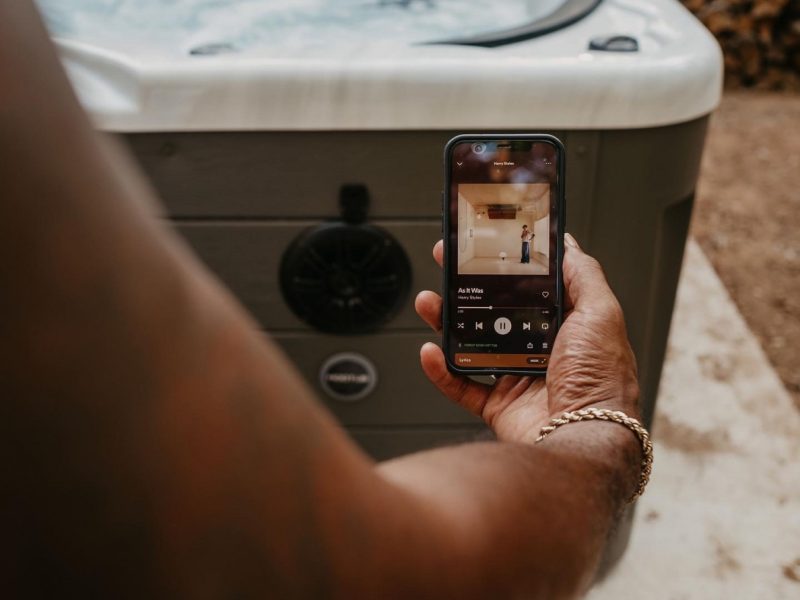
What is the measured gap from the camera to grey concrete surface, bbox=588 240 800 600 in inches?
64.1

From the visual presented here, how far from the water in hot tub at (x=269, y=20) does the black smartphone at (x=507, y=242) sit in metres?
1.47

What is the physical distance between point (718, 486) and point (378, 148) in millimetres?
1107

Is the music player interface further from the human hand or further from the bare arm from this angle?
the bare arm

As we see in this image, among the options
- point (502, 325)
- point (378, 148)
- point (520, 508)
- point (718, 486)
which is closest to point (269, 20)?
point (378, 148)

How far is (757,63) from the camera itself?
15.4 ft

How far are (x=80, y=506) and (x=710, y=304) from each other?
2.42 m

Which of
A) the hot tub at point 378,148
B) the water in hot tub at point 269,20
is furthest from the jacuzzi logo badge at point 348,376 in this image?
the water in hot tub at point 269,20

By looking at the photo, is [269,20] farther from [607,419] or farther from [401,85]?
[607,419]

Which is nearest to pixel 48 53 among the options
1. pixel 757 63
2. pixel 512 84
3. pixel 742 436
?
pixel 512 84

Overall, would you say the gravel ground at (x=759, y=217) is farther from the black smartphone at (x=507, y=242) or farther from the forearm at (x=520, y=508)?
the forearm at (x=520, y=508)

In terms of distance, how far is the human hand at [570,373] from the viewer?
63cm

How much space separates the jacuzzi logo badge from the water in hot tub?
37.1 inches

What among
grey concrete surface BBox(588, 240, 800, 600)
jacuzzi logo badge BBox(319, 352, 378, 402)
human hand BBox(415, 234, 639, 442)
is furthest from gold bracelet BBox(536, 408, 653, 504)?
grey concrete surface BBox(588, 240, 800, 600)

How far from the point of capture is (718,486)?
6.01ft
